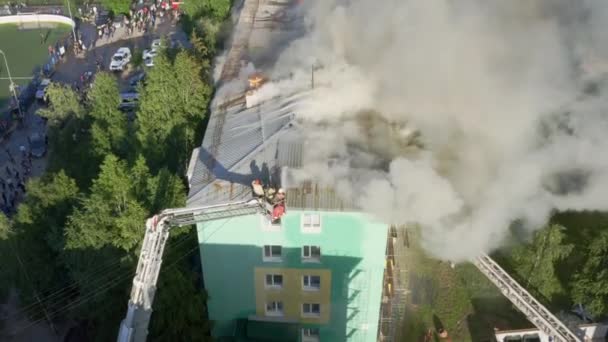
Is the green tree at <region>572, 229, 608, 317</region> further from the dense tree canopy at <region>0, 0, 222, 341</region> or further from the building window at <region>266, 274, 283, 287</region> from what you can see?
the dense tree canopy at <region>0, 0, 222, 341</region>

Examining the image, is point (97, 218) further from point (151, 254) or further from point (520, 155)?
point (520, 155)

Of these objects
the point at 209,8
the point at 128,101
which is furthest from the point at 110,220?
the point at 209,8

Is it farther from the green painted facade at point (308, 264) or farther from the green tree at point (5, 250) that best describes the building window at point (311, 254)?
the green tree at point (5, 250)

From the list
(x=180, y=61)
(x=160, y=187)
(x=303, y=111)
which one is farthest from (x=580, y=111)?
(x=180, y=61)

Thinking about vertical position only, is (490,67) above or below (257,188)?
above

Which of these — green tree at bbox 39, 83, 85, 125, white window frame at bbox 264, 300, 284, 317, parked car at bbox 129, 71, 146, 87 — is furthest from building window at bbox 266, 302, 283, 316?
parked car at bbox 129, 71, 146, 87
